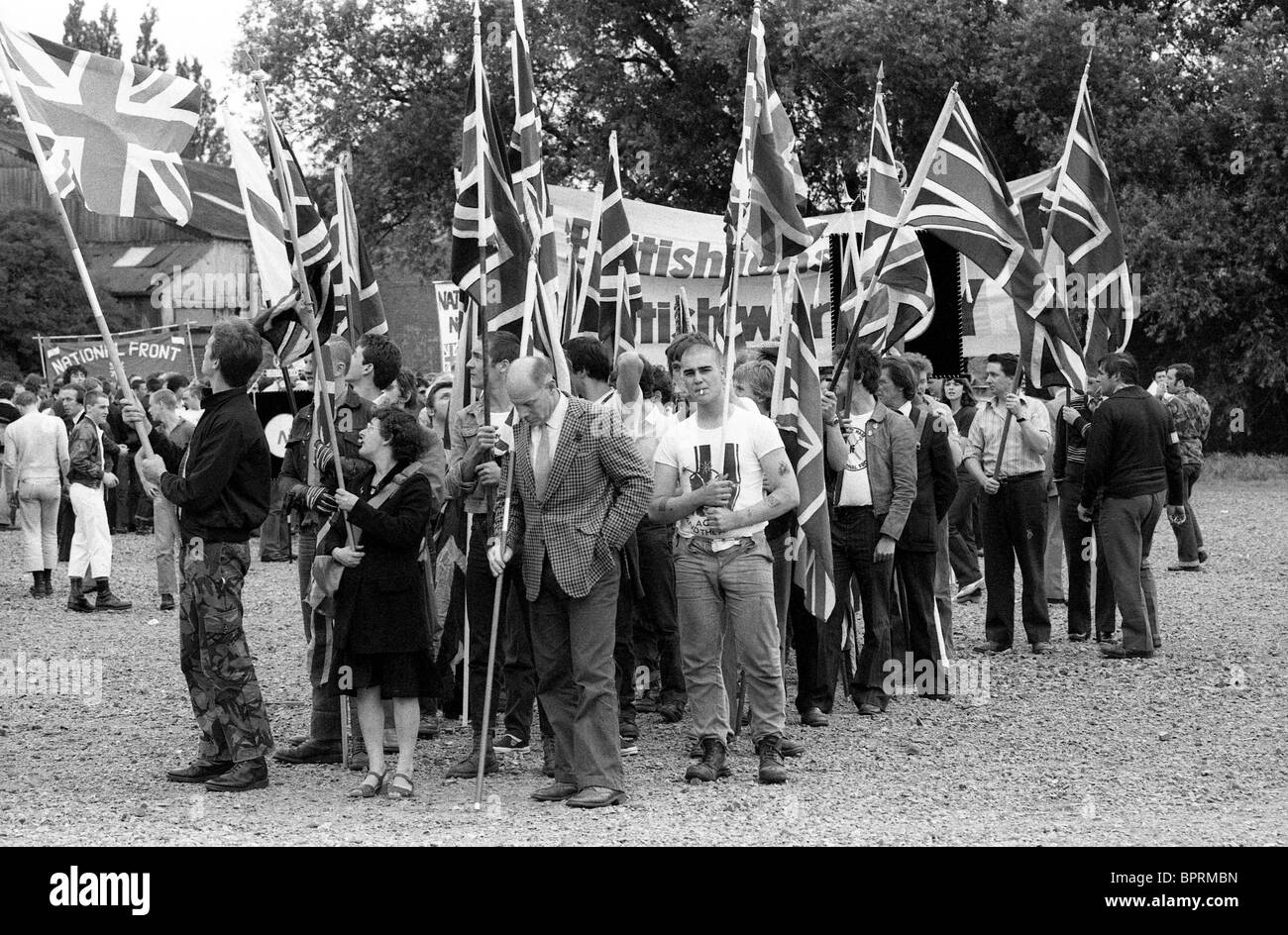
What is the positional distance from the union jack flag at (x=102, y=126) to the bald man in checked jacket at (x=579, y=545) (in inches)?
85.7

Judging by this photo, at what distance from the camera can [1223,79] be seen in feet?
96.1

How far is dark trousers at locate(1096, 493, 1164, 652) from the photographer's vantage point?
1141 cm

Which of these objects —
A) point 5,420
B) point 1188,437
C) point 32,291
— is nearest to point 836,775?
point 1188,437

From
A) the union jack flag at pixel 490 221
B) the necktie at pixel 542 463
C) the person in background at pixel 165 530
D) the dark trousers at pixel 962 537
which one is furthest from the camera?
the person in background at pixel 165 530

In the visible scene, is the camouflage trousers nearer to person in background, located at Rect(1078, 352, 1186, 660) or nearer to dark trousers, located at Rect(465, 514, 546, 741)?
dark trousers, located at Rect(465, 514, 546, 741)

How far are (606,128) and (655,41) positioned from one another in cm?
211

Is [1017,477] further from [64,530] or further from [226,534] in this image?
[64,530]

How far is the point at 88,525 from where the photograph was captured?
563 inches

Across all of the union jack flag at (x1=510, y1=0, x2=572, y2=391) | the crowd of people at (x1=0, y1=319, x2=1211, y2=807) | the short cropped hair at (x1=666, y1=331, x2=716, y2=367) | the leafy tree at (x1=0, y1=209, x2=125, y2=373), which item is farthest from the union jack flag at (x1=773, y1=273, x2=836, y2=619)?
the leafy tree at (x1=0, y1=209, x2=125, y2=373)

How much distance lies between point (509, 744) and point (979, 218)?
4462mm

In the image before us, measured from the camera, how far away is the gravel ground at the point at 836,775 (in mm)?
6574

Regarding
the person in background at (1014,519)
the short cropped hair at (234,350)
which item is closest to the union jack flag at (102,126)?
the short cropped hair at (234,350)

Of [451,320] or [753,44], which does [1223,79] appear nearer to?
[451,320]

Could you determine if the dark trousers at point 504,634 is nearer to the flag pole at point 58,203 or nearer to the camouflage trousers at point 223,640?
the camouflage trousers at point 223,640
